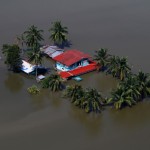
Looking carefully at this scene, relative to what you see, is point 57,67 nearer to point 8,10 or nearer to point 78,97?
point 78,97

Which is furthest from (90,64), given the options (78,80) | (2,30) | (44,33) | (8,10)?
(8,10)

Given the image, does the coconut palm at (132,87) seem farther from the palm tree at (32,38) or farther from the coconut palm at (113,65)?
the palm tree at (32,38)

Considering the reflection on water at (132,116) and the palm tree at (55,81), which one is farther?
the palm tree at (55,81)

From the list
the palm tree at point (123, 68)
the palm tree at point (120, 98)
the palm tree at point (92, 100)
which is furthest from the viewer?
→ the palm tree at point (123, 68)

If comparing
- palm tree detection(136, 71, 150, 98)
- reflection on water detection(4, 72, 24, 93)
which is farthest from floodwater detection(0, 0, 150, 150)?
palm tree detection(136, 71, 150, 98)

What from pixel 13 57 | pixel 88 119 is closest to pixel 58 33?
pixel 13 57

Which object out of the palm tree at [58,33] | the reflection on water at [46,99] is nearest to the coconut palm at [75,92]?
the reflection on water at [46,99]

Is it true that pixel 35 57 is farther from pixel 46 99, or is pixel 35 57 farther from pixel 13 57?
pixel 46 99

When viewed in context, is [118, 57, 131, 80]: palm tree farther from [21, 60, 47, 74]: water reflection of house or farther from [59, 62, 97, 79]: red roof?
[21, 60, 47, 74]: water reflection of house
